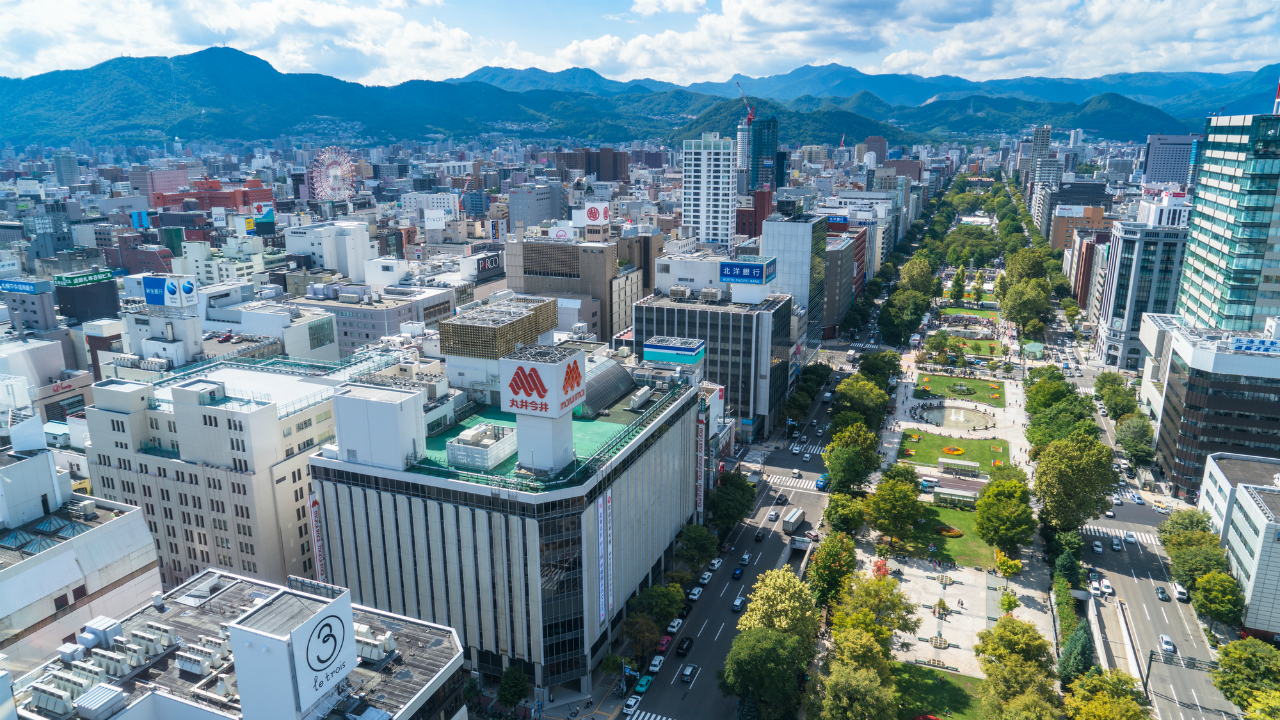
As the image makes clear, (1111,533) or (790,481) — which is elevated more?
(1111,533)

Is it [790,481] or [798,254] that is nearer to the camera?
[790,481]

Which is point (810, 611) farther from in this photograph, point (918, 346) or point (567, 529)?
point (918, 346)

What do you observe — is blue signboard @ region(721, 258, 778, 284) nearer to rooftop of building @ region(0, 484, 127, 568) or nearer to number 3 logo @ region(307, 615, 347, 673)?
rooftop of building @ region(0, 484, 127, 568)

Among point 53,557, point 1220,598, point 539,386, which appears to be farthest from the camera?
point 1220,598

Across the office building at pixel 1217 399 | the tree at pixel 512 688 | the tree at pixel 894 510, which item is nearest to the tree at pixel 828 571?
the tree at pixel 894 510

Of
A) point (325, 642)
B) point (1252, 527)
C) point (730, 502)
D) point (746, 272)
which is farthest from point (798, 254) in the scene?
point (325, 642)

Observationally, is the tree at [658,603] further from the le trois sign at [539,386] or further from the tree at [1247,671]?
the tree at [1247,671]

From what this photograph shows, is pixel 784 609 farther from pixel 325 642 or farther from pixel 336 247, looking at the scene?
pixel 336 247
